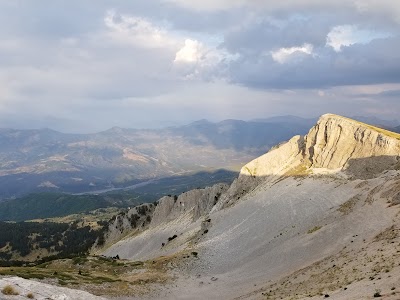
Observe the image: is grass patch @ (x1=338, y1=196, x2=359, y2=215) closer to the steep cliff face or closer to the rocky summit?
the rocky summit

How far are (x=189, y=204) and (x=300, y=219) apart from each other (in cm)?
9413

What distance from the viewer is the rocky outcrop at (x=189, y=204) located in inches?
6124

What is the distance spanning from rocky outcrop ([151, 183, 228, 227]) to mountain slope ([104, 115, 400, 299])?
58.1 ft

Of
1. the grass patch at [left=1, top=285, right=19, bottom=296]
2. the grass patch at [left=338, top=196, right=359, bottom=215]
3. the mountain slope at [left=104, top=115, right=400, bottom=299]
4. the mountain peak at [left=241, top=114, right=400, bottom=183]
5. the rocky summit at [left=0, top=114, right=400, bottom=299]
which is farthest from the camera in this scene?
the mountain peak at [left=241, top=114, right=400, bottom=183]

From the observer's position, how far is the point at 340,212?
7900cm

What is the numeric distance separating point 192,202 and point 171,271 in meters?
96.1

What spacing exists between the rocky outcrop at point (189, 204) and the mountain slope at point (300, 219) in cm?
1771

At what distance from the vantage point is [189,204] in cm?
17600

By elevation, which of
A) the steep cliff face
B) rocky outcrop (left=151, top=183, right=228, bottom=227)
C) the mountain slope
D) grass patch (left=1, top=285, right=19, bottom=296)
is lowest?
rocky outcrop (left=151, top=183, right=228, bottom=227)

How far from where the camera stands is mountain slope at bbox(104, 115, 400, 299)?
204 ft

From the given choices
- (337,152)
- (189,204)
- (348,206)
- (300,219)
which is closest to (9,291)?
(348,206)

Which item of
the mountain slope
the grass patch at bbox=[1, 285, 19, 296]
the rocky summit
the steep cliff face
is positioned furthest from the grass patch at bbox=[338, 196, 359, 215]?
the grass patch at bbox=[1, 285, 19, 296]

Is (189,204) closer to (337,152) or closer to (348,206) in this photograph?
(337,152)

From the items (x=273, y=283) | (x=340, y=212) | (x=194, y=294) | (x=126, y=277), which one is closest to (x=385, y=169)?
(x=340, y=212)
